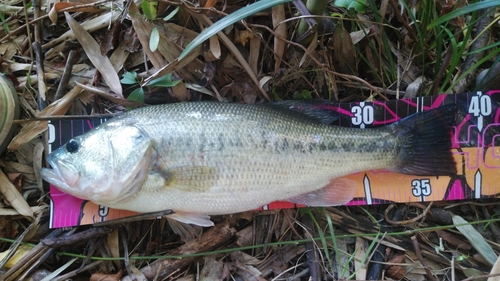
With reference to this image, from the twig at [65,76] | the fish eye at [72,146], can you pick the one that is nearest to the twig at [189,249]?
the fish eye at [72,146]

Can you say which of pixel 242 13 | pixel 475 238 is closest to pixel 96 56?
pixel 242 13

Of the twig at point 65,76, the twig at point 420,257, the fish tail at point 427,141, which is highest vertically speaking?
the twig at point 65,76

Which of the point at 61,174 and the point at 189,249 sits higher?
the point at 61,174

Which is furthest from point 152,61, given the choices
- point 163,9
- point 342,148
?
point 342,148

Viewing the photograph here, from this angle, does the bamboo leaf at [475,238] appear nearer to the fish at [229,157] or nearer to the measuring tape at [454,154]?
the measuring tape at [454,154]

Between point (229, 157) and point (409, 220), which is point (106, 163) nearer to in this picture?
point (229, 157)

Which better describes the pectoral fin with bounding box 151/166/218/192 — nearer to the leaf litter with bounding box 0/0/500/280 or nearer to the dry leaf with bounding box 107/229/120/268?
the leaf litter with bounding box 0/0/500/280

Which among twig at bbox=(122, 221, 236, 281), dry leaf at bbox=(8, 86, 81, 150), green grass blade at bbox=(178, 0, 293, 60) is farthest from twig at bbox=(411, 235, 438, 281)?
dry leaf at bbox=(8, 86, 81, 150)
